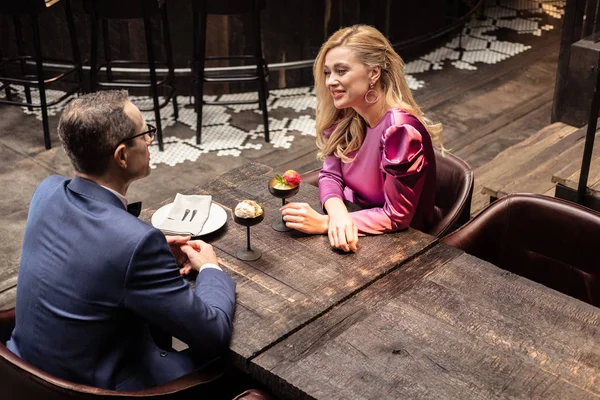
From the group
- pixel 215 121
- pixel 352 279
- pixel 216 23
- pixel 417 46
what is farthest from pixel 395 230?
pixel 417 46

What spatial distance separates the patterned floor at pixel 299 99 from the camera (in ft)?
17.4

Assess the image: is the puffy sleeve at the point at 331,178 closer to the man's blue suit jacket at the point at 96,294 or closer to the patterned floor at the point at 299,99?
the man's blue suit jacket at the point at 96,294

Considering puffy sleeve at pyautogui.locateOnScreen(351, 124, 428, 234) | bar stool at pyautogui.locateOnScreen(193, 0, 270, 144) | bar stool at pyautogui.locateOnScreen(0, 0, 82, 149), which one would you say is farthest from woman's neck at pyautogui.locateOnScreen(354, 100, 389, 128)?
bar stool at pyautogui.locateOnScreen(0, 0, 82, 149)

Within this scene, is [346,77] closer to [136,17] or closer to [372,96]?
[372,96]

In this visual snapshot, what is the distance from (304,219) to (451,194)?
0.77 m

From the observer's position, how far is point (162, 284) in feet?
6.56

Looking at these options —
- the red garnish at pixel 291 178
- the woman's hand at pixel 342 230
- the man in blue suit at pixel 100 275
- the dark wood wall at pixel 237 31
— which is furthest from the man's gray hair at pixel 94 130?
the dark wood wall at pixel 237 31

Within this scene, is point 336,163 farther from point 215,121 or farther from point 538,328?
point 215,121

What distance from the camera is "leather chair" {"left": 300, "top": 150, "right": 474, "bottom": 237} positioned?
2.95 meters

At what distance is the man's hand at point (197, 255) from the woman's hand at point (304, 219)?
0.30 metres

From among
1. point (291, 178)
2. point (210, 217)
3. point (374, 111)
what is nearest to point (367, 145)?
point (374, 111)

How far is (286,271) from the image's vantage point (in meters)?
2.38

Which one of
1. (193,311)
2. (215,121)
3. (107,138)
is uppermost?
(107,138)

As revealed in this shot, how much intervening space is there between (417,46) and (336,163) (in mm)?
4155
